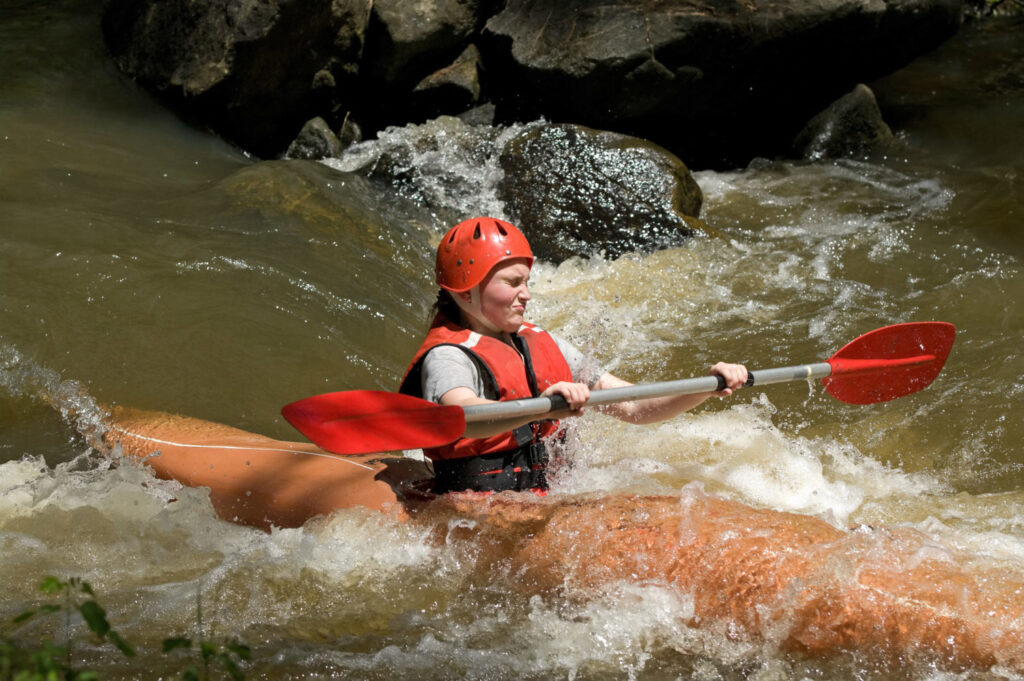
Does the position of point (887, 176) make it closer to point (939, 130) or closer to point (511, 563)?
point (939, 130)

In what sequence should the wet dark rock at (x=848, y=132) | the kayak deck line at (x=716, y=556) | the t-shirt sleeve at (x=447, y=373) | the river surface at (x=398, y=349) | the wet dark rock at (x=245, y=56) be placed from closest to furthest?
the kayak deck line at (x=716, y=556) → the river surface at (x=398, y=349) → the t-shirt sleeve at (x=447, y=373) → the wet dark rock at (x=245, y=56) → the wet dark rock at (x=848, y=132)

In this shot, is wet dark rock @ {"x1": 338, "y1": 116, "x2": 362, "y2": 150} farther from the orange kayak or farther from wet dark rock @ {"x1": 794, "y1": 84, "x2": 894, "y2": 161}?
the orange kayak

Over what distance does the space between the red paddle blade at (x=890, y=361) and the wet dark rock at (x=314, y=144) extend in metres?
4.67

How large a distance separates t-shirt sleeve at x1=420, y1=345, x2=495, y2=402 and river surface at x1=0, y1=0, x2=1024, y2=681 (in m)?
0.41

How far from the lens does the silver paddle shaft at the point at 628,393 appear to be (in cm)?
275

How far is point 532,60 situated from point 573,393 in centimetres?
489

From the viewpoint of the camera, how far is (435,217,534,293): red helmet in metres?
3.02

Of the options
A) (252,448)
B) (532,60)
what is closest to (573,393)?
(252,448)

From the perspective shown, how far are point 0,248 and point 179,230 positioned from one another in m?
0.84

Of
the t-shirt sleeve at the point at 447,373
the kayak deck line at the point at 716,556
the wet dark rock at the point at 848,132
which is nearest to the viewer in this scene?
the kayak deck line at the point at 716,556

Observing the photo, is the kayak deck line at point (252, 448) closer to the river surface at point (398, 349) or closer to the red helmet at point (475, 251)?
the river surface at point (398, 349)

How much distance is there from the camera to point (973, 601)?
246cm

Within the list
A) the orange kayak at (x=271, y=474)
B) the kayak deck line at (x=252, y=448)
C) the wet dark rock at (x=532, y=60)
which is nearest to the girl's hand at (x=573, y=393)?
the orange kayak at (x=271, y=474)

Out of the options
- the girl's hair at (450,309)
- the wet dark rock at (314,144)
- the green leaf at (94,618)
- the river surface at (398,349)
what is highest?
the green leaf at (94,618)
